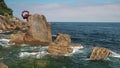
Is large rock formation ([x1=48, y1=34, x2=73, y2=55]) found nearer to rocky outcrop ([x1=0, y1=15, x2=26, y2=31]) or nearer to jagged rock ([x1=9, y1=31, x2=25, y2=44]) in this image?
jagged rock ([x1=9, y1=31, x2=25, y2=44])

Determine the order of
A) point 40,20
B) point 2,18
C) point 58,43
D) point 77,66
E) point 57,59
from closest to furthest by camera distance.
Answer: point 77,66 → point 57,59 → point 58,43 → point 40,20 → point 2,18

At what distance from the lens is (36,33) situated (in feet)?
177

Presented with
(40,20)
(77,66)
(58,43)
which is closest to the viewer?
(77,66)

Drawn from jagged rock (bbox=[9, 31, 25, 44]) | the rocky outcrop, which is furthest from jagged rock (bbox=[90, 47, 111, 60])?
the rocky outcrop

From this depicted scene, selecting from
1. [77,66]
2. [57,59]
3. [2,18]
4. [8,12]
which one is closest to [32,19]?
[57,59]

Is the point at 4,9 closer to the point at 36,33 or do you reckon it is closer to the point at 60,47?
the point at 36,33

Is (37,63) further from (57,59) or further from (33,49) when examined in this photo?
(33,49)

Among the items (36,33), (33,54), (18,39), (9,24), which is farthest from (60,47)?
(9,24)

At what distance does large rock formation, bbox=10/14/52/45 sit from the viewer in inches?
2120

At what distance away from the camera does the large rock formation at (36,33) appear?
53.8 meters

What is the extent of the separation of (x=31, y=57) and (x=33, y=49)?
7743 millimetres

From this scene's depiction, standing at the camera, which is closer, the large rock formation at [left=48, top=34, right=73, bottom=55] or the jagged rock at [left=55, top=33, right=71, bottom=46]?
the large rock formation at [left=48, top=34, right=73, bottom=55]

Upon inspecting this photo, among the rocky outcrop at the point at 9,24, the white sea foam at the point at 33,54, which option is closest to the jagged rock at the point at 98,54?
the white sea foam at the point at 33,54

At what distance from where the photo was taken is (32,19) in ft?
180
